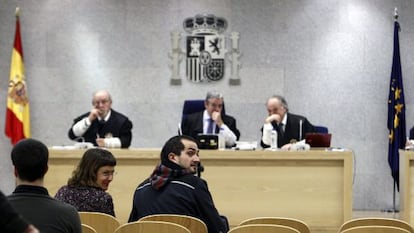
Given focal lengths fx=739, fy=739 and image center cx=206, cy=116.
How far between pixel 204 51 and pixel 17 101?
2.65 metres

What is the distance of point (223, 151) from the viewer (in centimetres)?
767

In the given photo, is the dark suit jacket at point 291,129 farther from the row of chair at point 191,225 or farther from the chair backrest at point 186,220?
the chair backrest at point 186,220

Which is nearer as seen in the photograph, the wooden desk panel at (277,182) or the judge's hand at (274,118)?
the wooden desk panel at (277,182)

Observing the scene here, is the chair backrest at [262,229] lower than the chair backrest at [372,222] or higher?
higher

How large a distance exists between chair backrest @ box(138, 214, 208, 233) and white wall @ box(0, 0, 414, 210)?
577cm

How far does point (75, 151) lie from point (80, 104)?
2.67 m

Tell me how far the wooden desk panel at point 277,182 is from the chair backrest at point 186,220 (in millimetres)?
3149

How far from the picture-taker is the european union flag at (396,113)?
9703 mm

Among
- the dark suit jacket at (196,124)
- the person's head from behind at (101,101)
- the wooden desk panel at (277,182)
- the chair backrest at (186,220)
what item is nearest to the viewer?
the chair backrest at (186,220)

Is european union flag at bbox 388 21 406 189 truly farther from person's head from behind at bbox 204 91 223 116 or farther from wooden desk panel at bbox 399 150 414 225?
person's head from behind at bbox 204 91 223 116

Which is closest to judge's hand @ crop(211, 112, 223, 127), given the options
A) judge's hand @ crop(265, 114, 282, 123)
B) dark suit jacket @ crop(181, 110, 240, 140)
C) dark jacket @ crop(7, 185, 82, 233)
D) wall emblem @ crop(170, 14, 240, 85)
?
dark suit jacket @ crop(181, 110, 240, 140)

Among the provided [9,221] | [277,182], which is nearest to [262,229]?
[9,221]

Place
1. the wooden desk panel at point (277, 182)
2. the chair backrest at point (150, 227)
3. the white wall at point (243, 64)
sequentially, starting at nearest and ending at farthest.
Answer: the chair backrest at point (150, 227), the wooden desk panel at point (277, 182), the white wall at point (243, 64)

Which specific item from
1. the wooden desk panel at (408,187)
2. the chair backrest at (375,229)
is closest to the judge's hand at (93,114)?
the wooden desk panel at (408,187)
